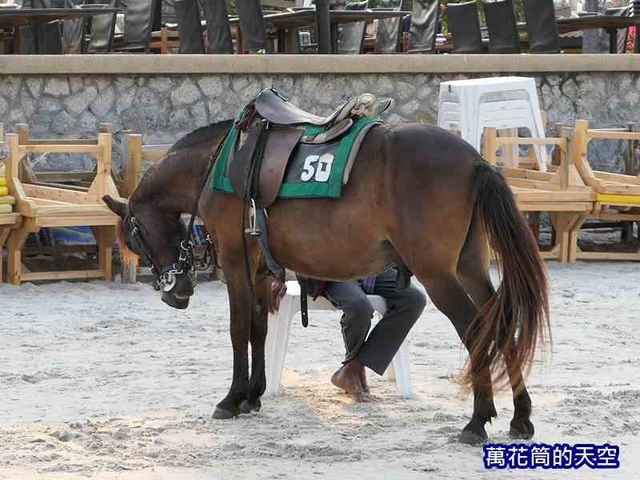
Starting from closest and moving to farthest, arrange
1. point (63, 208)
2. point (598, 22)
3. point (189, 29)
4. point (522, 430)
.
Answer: point (522, 430) → point (63, 208) → point (189, 29) → point (598, 22)

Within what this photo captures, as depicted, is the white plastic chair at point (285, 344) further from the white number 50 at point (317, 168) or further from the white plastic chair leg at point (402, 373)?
the white number 50 at point (317, 168)

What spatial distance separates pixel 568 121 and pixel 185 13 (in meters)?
3.62

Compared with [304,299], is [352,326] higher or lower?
lower

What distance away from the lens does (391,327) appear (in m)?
6.96

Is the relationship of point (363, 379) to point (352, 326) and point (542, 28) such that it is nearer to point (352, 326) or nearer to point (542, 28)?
point (352, 326)

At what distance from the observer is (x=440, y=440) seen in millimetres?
6152

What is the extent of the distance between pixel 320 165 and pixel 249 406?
4.01 ft

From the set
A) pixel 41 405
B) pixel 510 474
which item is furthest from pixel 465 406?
pixel 41 405

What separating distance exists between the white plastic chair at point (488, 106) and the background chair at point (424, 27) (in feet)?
6.27

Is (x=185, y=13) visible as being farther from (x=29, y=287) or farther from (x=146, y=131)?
(x=29, y=287)

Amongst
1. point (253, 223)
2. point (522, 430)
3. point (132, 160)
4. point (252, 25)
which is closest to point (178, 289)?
point (253, 223)

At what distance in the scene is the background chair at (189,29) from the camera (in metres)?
13.2

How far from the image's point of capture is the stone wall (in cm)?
1195

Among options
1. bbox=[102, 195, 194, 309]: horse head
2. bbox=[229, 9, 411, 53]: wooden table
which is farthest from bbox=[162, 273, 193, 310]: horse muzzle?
bbox=[229, 9, 411, 53]: wooden table
